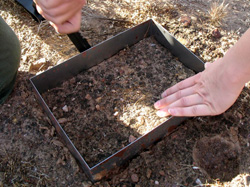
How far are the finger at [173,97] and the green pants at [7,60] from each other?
1.07 meters

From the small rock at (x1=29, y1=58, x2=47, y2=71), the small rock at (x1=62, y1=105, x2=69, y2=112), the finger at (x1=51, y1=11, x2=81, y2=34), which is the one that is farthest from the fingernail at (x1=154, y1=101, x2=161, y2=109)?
the small rock at (x1=29, y1=58, x2=47, y2=71)

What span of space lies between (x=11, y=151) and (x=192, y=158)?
1201 millimetres

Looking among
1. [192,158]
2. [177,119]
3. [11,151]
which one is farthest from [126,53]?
[11,151]

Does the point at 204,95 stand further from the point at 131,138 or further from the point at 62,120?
the point at 62,120

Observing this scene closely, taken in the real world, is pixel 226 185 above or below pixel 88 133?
below

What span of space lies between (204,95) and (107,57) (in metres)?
0.91

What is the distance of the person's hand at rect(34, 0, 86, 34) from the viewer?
1.34 metres

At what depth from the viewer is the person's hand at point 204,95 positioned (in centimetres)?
148

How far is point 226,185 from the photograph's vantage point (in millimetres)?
1590

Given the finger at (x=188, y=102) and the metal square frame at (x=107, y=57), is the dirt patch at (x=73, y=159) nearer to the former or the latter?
the metal square frame at (x=107, y=57)

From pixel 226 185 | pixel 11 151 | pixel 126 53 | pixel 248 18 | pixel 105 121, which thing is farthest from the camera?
pixel 248 18

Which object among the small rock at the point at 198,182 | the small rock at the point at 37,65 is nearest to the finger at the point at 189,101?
the small rock at the point at 198,182

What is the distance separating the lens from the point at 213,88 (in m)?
1.56

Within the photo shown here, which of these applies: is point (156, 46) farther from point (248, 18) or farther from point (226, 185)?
point (226, 185)
